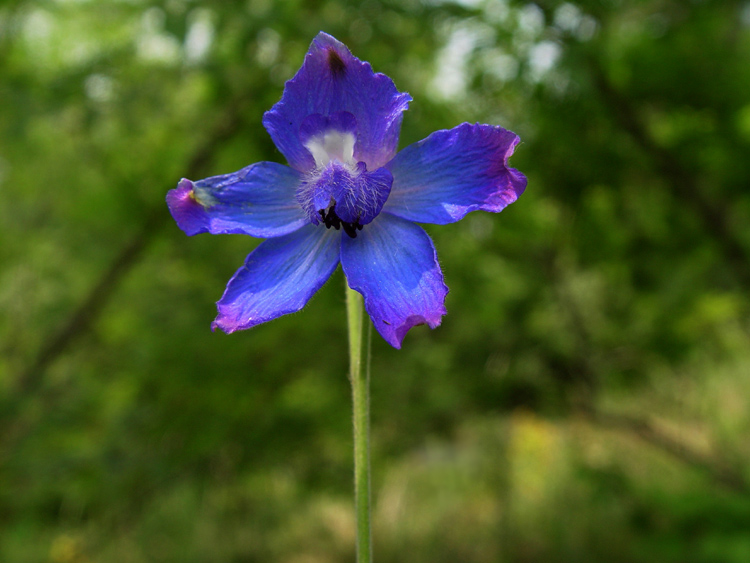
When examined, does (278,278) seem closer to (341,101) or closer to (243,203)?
(243,203)

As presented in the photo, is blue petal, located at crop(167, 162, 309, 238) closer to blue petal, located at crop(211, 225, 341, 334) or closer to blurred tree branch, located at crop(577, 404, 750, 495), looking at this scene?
blue petal, located at crop(211, 225, 341, 334)

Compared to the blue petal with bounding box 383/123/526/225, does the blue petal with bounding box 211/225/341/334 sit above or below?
below

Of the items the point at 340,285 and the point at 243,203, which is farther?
the point at 340,285

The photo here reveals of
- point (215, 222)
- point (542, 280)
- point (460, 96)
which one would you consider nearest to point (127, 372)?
point (460, 96)

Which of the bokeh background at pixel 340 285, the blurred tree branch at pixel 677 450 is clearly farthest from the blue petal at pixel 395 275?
the blurred tree branch at pixel 677 450

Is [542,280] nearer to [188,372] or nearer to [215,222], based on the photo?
[188,372]

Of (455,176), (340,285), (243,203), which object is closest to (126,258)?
(340,285)

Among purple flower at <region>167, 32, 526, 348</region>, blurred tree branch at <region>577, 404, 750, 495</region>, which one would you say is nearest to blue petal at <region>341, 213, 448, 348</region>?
purple flower at <region>167, 32, 526, 348</region>
